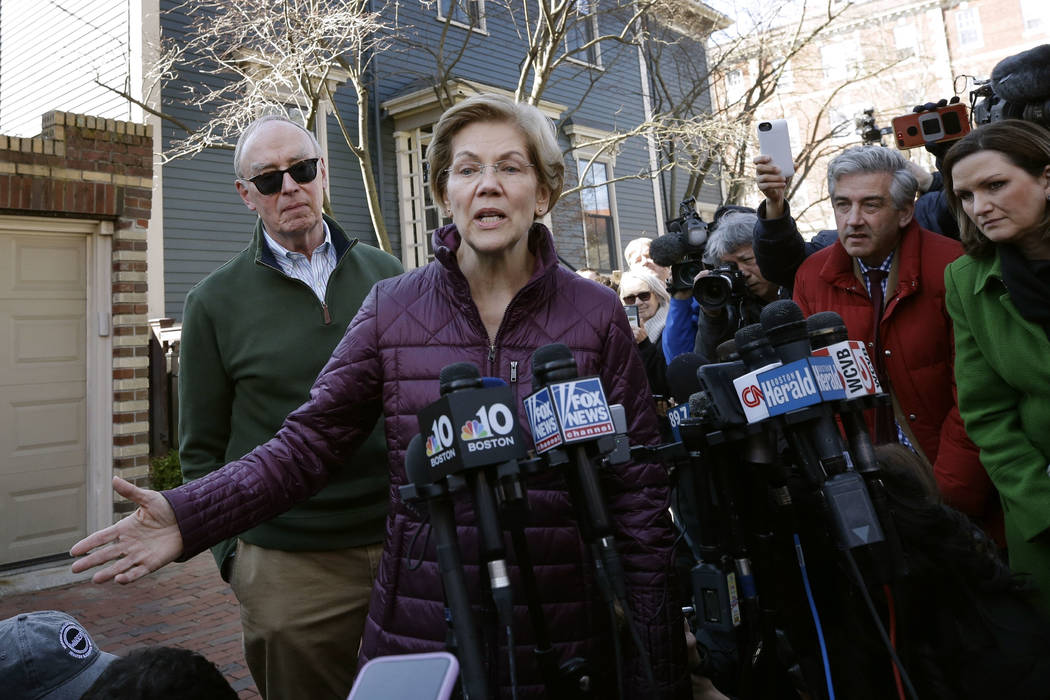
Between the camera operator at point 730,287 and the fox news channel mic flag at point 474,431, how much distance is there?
7.64ft

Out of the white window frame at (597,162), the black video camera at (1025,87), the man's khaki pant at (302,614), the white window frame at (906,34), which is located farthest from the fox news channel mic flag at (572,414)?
the white window frame at (906,34)

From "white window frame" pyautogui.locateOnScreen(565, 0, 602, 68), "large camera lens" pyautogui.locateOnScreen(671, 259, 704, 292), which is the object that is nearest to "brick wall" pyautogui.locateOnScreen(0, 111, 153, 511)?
"large camera lens" pyautogui.locateOnScreen(671, 259, 704, 292)

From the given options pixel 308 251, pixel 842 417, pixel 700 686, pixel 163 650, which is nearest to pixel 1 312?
pixel 308 251

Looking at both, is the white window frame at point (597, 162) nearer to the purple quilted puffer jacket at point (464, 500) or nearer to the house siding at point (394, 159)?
the house siding at point (394, 159)

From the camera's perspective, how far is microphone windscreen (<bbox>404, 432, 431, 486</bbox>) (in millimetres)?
1413

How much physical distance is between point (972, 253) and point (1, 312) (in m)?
7.10

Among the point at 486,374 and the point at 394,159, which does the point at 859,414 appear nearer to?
the point at 486,374

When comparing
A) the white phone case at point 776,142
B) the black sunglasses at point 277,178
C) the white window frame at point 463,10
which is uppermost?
the white window frame at point 463,10

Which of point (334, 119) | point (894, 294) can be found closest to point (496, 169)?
point (894, 294)

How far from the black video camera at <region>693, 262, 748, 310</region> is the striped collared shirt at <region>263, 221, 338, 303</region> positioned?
63.6 inches

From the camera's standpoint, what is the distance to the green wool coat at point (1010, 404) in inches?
88.5

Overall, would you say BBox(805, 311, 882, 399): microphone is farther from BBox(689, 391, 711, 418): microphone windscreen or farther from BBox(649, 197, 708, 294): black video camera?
BBox(649, 197, 708, 294): black video camera

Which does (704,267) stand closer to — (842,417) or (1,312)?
(842,417)

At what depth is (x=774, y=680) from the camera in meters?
1.66
